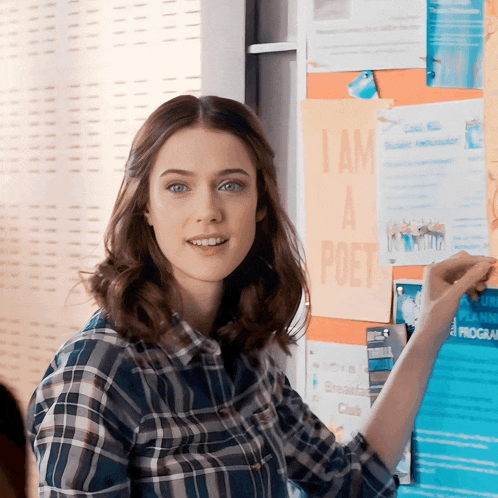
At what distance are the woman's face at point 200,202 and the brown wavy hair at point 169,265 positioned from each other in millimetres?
18

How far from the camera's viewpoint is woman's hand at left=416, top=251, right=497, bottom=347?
102cm

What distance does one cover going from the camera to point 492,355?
104cm

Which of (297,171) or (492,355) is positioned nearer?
(492,355)

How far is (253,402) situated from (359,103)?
0.52 meters

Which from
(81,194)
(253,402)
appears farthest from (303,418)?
(81,194)

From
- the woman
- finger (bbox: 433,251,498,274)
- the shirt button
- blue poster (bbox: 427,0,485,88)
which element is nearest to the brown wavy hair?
the woman

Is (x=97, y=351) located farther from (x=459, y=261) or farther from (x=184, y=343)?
(x=459, y=261)

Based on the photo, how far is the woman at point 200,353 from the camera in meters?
0.75

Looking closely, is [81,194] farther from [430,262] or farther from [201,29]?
[430,262]

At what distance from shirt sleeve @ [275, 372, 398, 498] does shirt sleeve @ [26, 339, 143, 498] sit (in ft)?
0.92

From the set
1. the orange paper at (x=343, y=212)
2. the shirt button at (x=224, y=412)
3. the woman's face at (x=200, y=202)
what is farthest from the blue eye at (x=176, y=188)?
the orange paper at (x=343, y=212)

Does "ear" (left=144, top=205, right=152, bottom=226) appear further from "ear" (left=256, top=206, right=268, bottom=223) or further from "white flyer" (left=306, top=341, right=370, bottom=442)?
"white flyer" (left=306, top=341, right=370, bottom=442)

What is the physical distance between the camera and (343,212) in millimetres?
1141

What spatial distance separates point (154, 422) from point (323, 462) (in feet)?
1.04
